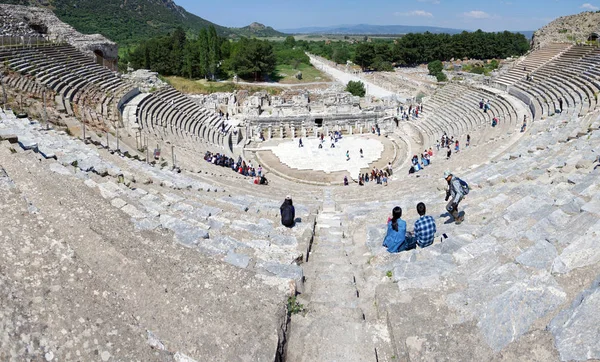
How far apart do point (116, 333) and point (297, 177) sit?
62.9ft

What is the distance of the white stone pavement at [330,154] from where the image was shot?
24781 millimetres

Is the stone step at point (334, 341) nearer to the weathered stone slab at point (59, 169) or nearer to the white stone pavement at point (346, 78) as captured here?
the weathered stone slab at point (59, 169)

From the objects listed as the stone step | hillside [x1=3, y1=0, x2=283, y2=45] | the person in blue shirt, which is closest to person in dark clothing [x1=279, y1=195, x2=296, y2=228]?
the person in blue shirt

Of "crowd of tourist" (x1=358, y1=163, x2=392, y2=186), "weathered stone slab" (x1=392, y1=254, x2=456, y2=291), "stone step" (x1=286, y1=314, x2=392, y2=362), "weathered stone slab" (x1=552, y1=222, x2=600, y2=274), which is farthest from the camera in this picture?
"crowd of tourist" (x1=358, y1=163, x2=392, y2=186)

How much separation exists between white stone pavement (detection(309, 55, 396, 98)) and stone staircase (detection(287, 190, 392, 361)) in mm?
37115

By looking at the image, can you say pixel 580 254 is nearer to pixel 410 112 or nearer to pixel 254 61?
pixel 410 112

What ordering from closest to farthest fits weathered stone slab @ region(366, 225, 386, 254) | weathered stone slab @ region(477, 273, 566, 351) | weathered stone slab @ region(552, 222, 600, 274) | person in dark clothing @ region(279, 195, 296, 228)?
1. weathered stone slab @ region(477, 273, 566, 351)
2. weathered stone slab @ region(552, 222, 600, 274)
3. weathered stone slab @ region(366, 225, 386, 254)
4. person in dark clothing @ region(279, 195, 296, 228)

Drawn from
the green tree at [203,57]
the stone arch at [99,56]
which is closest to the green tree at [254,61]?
the green tree at [203,57]

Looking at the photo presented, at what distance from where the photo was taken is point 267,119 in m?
31.4

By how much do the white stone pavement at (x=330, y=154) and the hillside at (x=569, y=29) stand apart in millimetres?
22053

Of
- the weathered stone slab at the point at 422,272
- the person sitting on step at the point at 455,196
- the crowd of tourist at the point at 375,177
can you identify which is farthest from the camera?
the crowd of tourist at the point at 375,177

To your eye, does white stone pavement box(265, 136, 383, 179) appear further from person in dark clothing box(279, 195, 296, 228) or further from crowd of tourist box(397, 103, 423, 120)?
person in dark clothing box(279, 195, 296, 228)

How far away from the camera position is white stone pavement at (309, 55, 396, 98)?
47.1m

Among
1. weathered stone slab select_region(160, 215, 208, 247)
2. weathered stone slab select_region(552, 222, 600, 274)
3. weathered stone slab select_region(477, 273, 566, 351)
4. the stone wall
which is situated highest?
the stone wall
